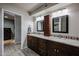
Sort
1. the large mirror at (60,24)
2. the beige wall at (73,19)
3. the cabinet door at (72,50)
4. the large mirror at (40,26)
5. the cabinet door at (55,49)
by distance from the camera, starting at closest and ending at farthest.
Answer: the cabinet door at (72,50), the cabinet door at (55,49), the beige wall at (73,19), the large mirror at (60,24), the large mirror at (40,26)

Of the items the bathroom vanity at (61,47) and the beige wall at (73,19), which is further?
the beige wall at (73,19)

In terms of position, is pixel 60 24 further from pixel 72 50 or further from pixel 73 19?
pixel 72 50

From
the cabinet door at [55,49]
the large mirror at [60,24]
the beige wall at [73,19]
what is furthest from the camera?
the large mirror at [60,24]

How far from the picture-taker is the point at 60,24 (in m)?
3.40

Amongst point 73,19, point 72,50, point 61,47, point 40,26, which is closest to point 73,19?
point 73,19

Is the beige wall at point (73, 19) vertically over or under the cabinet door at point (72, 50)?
over

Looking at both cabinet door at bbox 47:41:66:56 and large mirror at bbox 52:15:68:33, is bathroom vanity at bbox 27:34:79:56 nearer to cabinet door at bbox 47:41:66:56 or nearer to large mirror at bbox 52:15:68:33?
cabinet door at bbox 47:41:66:56

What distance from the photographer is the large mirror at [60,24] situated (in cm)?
310

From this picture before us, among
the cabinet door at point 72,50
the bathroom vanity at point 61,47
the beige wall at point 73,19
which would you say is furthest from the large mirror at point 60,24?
the cabinet door at point 72,50

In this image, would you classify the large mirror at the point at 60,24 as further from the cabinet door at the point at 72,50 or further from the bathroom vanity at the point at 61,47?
the cabinet door at the point at 72,50

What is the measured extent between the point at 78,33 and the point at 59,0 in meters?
1.69

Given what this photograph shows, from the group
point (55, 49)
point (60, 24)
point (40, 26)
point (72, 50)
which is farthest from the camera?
point (40, 26)

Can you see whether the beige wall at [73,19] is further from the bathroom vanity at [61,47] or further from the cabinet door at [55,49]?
the cabinet door at [55,49]

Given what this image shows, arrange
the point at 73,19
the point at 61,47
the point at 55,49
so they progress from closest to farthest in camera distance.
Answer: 1. the point at 61,47
2. the point at 55,49
3. the point at 73,19
